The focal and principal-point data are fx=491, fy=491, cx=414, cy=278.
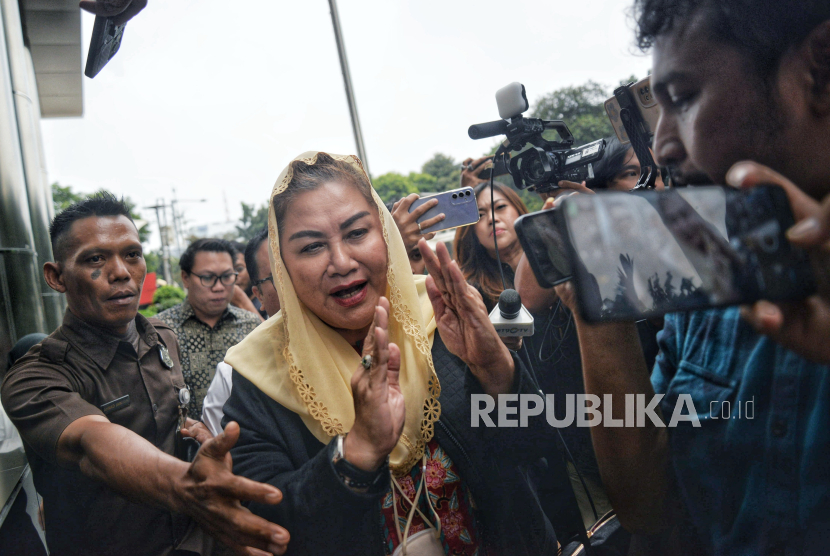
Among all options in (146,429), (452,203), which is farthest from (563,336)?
(146,429)

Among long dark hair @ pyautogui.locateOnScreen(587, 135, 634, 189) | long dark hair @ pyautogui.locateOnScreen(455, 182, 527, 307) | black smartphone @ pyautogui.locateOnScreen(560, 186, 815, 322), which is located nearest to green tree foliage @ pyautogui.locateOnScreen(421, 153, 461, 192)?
long dark hair @ pyautogui.locateOnScreen(455, 182, 527, 307)

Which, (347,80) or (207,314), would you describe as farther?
(207,314)

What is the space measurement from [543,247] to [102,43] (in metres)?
1.33

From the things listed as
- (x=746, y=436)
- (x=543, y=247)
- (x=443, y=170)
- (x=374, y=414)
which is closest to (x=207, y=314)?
(x=443, y=170)

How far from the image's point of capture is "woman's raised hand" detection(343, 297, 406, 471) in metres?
0.98

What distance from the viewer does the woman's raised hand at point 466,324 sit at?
1065 millimetres

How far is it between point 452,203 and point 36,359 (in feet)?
3.91

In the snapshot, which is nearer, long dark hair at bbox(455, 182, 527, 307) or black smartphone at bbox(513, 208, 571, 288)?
black smartphone at bbox(513, 208, 571, 288)

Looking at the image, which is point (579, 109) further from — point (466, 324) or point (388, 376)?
point (388, 376)

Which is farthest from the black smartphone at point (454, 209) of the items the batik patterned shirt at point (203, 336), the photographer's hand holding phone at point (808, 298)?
the batik patterned shirt at point (203, 336)

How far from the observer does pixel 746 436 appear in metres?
0.79

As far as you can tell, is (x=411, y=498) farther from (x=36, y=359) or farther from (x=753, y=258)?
(x=36, y=359)

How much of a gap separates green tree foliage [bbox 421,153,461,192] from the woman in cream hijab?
373 mm

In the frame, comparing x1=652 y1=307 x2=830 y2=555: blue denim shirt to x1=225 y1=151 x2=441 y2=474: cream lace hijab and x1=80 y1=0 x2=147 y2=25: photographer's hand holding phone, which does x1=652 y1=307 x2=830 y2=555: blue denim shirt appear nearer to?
x1=225 y1=151 x2=441 y2=474: cream lace hijab
